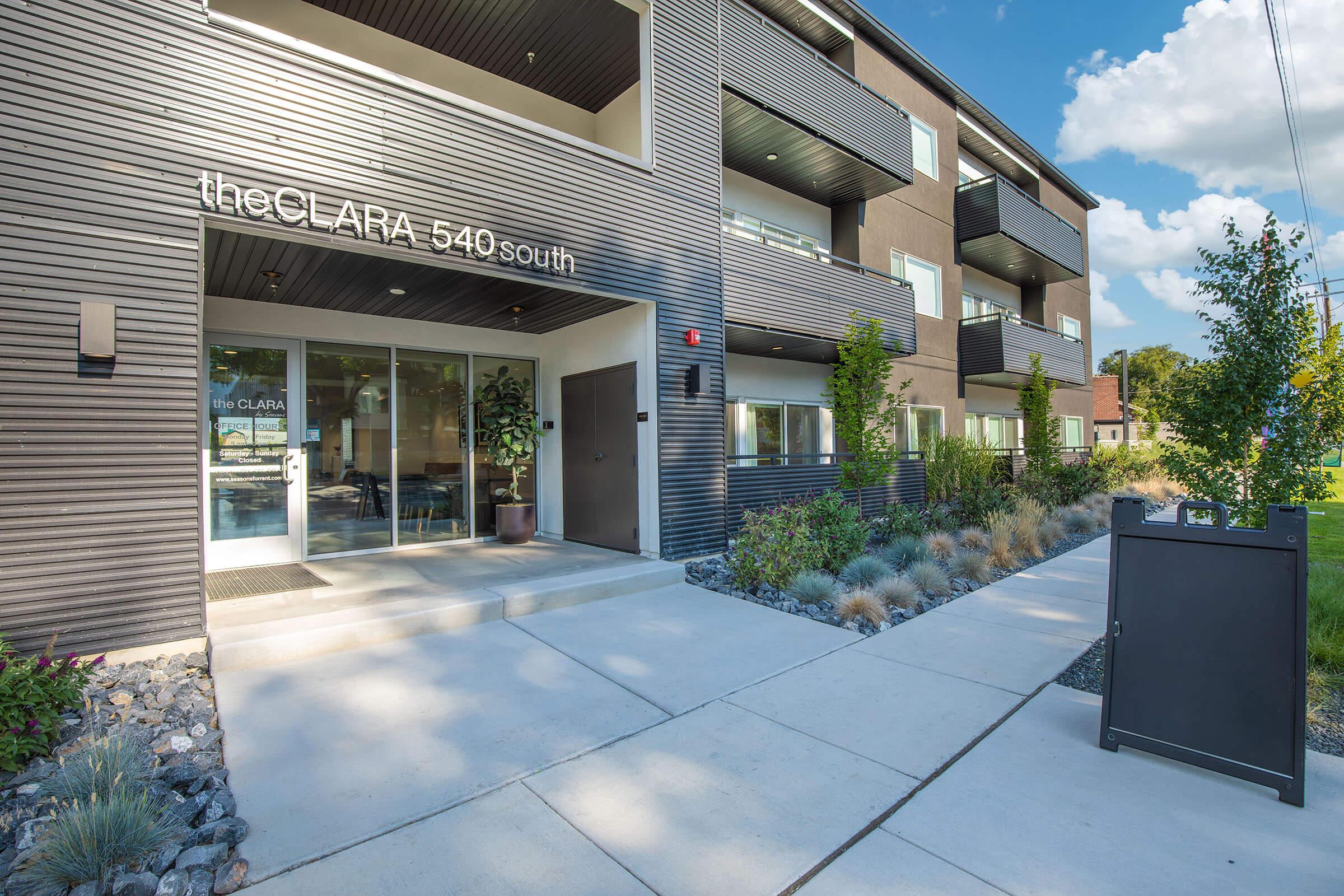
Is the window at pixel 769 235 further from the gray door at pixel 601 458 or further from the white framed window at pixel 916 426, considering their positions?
the white framed window at pixel 916 426

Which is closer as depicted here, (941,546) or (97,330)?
(97,330)

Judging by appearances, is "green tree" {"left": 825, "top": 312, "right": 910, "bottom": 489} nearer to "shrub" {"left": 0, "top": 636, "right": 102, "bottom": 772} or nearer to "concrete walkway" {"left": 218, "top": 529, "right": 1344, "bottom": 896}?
"concrete walkway" {"left": 218, "top": 529, "right": 1344, "bottom": 896}

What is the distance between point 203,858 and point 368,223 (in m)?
4.43

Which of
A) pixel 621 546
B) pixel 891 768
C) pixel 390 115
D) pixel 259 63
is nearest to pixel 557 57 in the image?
pixel 390 115

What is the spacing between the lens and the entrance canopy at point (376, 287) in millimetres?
5234

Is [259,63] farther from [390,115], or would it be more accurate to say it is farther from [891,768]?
[891,768]

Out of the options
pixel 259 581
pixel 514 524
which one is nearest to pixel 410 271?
pixel 259 581

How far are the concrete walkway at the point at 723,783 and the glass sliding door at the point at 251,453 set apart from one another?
317cm

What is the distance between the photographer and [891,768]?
2.92m

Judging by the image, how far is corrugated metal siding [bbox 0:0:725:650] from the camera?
3.80m

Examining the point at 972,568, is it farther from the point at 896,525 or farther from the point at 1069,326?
the point at 1069,326

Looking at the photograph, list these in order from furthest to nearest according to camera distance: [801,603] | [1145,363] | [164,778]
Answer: [1145,363] → [801,603] → [164,778]

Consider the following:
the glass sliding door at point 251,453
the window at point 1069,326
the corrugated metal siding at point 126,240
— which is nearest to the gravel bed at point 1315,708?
the corrugated metal siding at point 126,240

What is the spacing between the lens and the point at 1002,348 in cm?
1397
